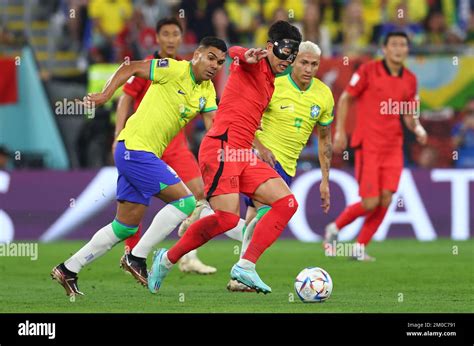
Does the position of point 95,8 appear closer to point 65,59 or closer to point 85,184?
point 65,59

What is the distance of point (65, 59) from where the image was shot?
71.1ft

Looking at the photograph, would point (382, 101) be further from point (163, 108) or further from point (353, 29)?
point (353, 29)

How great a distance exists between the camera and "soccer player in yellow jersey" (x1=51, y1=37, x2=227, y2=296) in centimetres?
1109

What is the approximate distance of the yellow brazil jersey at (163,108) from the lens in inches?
440

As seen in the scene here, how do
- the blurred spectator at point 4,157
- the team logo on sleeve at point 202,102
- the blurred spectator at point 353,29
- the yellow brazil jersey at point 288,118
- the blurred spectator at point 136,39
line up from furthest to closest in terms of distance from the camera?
the blurred spectator at point 353,29 < the blurred spectator at point 136,39 < the blurred spectator at point 4,157 < the yellow brazil jersey at point 288,118 < the team logo on sleeve at point 202,102

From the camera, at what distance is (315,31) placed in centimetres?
2042

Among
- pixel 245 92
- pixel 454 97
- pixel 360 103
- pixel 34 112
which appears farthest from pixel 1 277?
pixel 454 97

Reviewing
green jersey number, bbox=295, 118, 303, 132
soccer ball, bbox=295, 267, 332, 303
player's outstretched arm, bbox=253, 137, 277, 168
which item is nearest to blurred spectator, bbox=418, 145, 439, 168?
green jersey number, bbox=295, 118, 303, 132

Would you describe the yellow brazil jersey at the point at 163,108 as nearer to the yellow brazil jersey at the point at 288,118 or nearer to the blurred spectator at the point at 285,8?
the yellow brazil jersey at the point at 288,118

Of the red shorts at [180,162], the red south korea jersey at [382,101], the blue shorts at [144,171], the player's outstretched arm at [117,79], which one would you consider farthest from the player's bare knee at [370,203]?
the player's outstretched arm at [117,79]

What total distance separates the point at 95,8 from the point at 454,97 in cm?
663

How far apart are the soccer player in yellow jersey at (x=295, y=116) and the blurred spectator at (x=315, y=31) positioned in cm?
773

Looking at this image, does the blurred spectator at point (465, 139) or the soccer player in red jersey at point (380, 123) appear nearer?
the soccer player in red jersey at point (380, 123)

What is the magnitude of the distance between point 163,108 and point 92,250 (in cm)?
143
